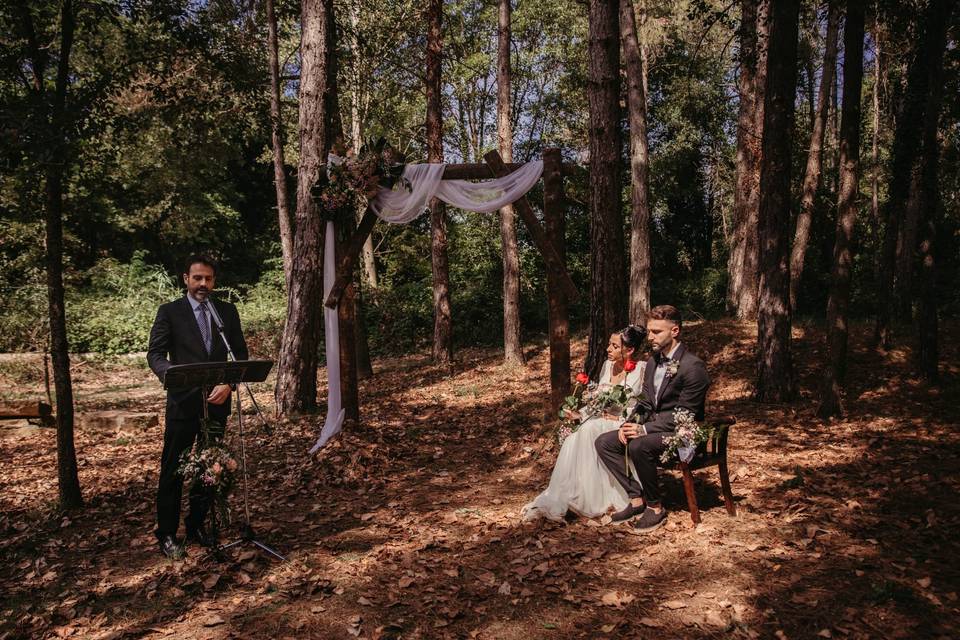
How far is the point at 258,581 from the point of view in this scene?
15.3 feet

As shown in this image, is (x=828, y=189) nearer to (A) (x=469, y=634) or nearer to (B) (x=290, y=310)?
(B) (x=290, y=310)

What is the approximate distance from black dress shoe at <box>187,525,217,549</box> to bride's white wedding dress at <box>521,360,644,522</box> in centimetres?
275

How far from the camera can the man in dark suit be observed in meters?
4.82

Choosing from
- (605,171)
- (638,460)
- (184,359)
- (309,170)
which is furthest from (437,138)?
(638,460)

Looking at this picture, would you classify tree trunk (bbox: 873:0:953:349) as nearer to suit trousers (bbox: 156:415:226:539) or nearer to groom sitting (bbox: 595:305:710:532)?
groom sitting (bbox: 595:305:710:532)

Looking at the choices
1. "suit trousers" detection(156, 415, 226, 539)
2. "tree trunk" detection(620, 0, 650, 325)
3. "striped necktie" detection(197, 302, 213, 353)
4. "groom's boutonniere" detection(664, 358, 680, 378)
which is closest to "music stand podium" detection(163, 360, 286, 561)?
"suit trousers" detection(156, 415, 226, 539)

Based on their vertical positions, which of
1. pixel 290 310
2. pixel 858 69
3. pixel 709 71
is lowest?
pixel 290 310

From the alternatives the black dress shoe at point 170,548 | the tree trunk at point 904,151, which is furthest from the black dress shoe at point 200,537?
the tree trunk at point 904,151

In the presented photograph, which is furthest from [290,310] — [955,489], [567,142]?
[567,142]

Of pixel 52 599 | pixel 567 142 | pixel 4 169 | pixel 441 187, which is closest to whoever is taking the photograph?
pixel 52 599

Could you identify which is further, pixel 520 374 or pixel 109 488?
pixel 520 374

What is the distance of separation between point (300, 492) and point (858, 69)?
9.17 metres

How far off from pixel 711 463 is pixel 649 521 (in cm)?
76

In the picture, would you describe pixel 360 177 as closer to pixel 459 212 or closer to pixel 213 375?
pixel 213 375
